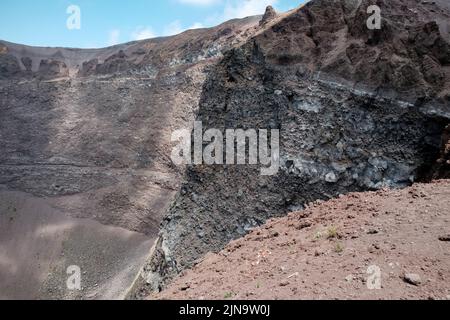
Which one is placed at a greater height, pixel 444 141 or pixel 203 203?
pixel 444 141

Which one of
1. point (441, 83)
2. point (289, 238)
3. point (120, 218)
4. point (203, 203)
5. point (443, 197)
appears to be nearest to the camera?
point (443, 197)

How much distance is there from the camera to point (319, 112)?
13750 mm

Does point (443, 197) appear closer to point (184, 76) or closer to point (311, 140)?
point (311, 140)

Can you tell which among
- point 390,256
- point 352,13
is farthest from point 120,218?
point 390,256

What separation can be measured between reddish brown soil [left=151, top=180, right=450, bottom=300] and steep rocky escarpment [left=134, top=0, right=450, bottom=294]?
3476 millimetres

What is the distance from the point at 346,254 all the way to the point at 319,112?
300 inches

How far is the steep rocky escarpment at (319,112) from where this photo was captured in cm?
1254

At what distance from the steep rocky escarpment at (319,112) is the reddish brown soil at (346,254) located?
11.4ft

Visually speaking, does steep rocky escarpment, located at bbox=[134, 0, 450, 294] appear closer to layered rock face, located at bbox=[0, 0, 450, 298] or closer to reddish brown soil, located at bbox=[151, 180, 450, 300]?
layered rock face, located at bbox=[0, 0, 450, 298]

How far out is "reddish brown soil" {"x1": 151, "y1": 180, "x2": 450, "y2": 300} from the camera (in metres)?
6.12

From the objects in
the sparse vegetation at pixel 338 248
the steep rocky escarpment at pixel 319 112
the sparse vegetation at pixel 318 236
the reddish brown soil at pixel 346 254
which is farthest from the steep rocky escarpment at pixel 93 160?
the sparse vegetation at pixel 338 248

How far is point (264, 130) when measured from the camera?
47.2ft

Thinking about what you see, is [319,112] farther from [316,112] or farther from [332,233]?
[332,233]

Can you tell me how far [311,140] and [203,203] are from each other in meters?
4.73
